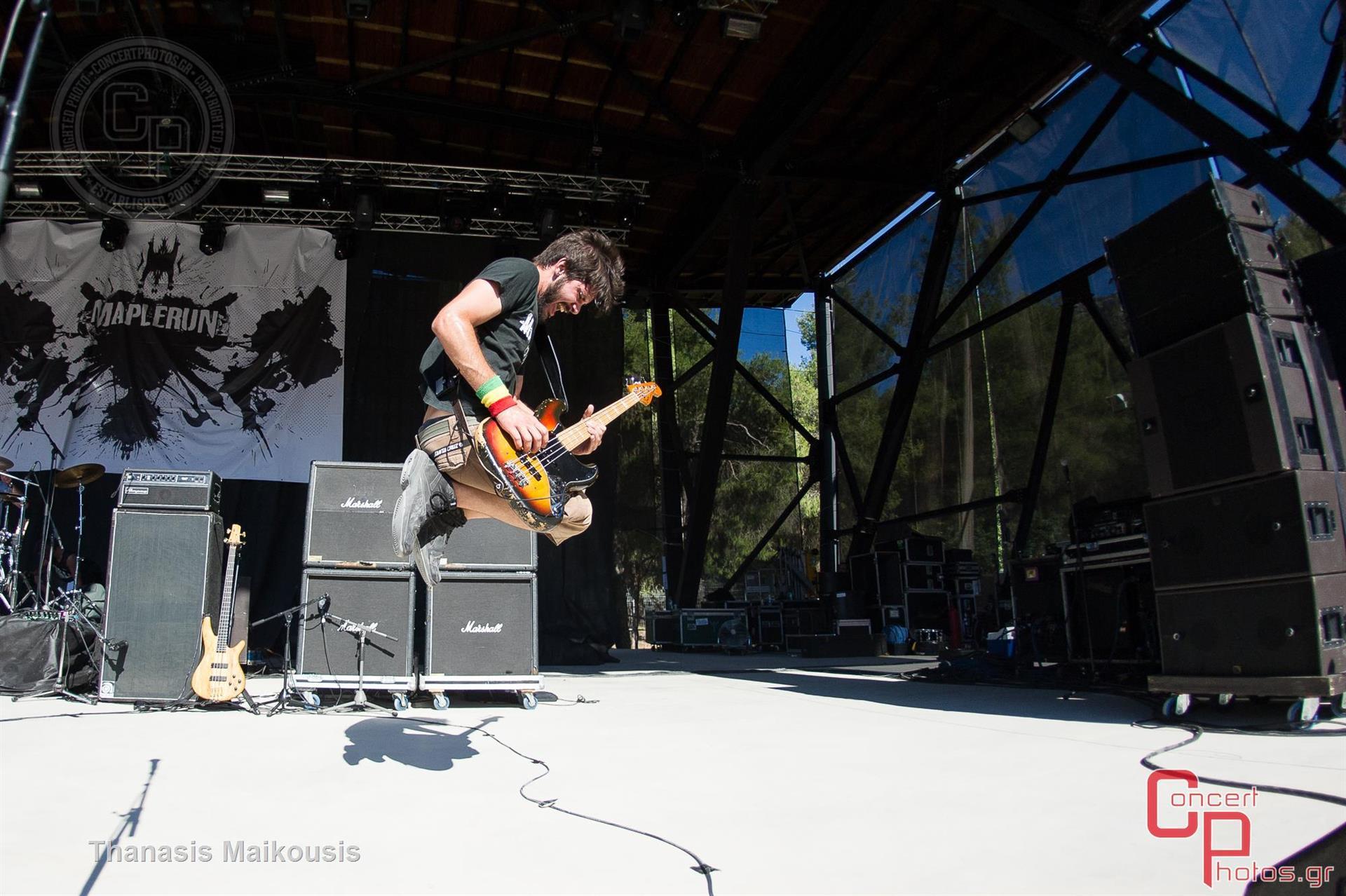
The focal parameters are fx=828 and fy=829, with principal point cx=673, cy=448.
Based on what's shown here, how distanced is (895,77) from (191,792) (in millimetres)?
9534

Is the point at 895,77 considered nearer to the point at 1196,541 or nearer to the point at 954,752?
the point at 1196,541

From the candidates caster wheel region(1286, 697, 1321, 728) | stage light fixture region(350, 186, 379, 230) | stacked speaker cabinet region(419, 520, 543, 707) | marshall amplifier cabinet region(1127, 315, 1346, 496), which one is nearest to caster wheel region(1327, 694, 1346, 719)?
caster wheel region(1286, 697, 1321, 728)

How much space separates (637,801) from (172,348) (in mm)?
9496

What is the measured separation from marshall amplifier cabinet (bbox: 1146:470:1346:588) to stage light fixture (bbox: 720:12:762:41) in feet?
18.9

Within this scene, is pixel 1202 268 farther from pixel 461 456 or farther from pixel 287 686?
pixel 287 686

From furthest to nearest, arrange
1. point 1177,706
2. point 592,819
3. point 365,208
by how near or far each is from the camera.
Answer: point 365,208
point 1177,706
point 592,819

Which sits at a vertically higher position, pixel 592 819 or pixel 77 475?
pixel 77 475

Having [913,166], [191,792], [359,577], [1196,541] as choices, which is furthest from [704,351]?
[191,792]

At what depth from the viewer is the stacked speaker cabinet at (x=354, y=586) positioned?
555 cm

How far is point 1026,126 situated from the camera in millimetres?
9547

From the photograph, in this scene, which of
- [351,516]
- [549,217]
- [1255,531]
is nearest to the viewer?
[1255,531]

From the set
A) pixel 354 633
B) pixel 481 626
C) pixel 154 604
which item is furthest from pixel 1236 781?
pixel 154 604

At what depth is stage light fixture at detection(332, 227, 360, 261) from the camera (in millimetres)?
10289

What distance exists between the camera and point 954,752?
348cm
